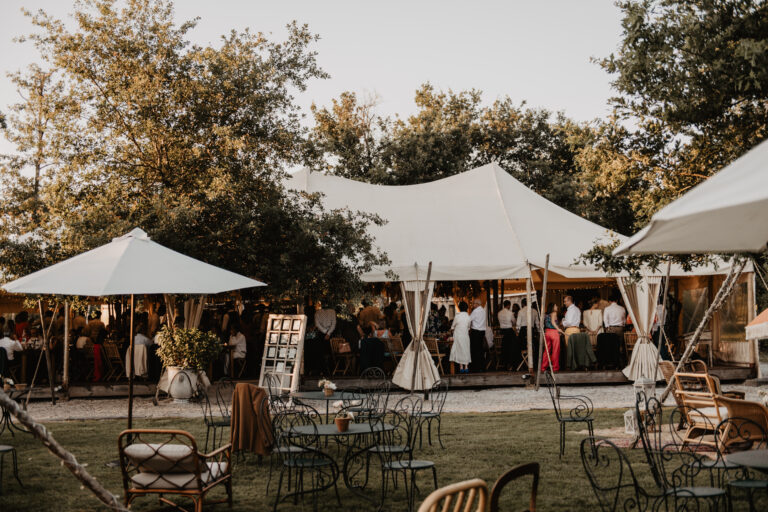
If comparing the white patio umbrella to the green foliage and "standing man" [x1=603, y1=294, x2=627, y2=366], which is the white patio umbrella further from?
"standing man" [x1=603, y1=294, x2=627, y2=366]

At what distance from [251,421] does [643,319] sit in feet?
31.8

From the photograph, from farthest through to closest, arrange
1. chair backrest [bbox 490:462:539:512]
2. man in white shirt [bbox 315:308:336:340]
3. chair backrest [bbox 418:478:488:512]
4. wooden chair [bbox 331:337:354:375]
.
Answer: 1. wooden chair [bbox 331:337:354:375]
2. man in white shirt [bbox 315:308:336:340]
3. chair backrest [bbox 490:462:539:512]
4. chair backrest [bbox 418:478:488:512]

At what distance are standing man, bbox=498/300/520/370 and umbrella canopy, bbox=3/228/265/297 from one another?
9252mm

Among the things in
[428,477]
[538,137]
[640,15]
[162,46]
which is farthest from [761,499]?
[538,137]

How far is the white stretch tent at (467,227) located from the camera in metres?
15.0

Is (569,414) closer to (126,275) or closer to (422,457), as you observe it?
(422,457)

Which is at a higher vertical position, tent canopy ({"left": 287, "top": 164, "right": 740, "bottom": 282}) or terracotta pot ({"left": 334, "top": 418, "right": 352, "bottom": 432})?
tent canopy ({"left": 287, "top": 164, "right": 740, "bottom": 282})

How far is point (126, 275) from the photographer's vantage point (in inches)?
264

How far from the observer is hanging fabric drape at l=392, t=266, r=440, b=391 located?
13430mm

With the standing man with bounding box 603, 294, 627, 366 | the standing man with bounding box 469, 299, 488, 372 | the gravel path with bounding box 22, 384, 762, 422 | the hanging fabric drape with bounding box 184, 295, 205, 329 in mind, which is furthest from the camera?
the standing man with bounding box 603, 294, 627, 366

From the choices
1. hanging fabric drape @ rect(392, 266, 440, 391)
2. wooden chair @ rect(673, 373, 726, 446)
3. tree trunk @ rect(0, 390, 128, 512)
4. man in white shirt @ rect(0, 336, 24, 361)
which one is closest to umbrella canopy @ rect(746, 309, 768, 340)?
wooden chair @ rect(673, 373, 726, 446)

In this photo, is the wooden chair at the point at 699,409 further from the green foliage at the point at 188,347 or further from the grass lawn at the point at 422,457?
the green foliage at the point at 188,347

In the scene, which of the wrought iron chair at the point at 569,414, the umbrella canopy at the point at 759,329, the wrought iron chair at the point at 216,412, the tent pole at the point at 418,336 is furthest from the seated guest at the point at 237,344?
the umbrella canopy at the point at 759,329

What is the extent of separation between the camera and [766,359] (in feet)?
79.7
